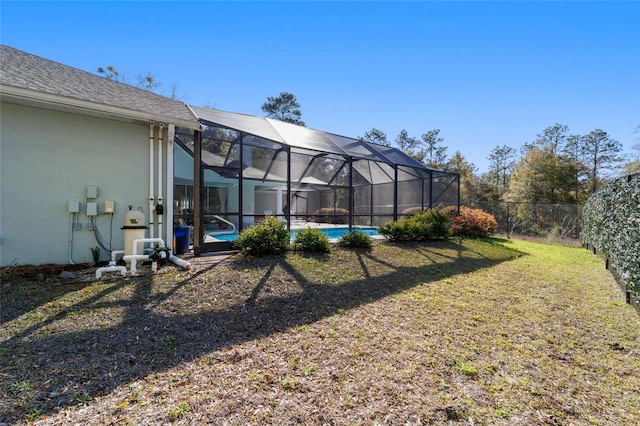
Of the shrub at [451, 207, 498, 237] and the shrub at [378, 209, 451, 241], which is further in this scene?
the shrub at [451, 207, 498, 237]

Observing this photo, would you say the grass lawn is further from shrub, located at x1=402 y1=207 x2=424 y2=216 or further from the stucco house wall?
shrub, located at x1=402 y1=207 x2=424 y2=216

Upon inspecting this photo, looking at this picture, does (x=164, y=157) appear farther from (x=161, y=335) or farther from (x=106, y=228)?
(x=161, y=335)

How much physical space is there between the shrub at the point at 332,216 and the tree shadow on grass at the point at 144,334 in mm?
4195

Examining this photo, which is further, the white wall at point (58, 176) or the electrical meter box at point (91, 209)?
the electrical meter box at point (91, 209)

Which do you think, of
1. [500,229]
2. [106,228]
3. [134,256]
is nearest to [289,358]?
[134,256]

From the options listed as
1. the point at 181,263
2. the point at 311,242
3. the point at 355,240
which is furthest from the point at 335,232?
the point at 181,263

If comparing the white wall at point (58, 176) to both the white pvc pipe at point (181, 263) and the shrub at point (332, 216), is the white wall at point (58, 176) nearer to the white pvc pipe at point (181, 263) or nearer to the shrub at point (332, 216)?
the white pvc pipe at point (181, 263)

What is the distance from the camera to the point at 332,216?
32.3ft

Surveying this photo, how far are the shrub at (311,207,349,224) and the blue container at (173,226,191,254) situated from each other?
3849 mm

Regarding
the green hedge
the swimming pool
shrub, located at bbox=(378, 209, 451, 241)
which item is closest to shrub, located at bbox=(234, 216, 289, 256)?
the swimming pool

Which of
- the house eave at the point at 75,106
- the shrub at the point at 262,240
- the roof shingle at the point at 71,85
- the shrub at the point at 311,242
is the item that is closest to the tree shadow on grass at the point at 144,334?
the shrub at the point at 262,240

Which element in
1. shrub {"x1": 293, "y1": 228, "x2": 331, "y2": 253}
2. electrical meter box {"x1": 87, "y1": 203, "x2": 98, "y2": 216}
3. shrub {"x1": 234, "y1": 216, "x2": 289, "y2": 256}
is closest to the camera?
electrical meter box {"x1": 87, "y1": 203, "x2": 98, "y2": 216}

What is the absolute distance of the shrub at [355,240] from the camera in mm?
7598

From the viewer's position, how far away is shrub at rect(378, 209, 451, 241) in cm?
Answer: 895
